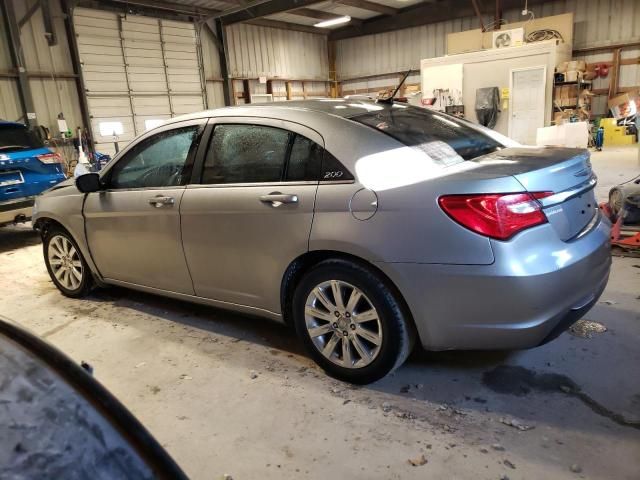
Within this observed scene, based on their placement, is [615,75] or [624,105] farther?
[615,75]

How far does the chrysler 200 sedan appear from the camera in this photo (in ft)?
6.59

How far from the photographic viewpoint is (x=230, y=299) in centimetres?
288

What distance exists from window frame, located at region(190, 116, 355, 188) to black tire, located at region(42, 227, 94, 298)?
155cm

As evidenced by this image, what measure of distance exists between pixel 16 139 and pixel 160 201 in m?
4.49

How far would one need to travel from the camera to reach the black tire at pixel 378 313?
224cm

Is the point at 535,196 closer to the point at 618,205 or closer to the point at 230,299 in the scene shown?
the point at 230,299

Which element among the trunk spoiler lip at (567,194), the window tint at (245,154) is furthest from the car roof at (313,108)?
the trunk spoiler lip at (567,194)

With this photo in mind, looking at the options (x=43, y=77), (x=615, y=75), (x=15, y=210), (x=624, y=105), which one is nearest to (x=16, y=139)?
(x=15, y=210)

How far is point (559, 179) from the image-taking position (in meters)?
2.15

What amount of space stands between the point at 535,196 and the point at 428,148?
0.60 m

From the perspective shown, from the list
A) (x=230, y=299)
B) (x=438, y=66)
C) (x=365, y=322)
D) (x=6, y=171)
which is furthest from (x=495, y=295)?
(x=438, y=66)

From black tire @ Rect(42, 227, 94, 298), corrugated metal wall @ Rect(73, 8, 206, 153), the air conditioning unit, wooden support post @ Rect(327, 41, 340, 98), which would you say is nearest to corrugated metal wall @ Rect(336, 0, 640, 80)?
wooden support post @ Rect(327, 41, 340, 98)

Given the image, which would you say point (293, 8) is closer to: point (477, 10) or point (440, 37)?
point (477, 10)

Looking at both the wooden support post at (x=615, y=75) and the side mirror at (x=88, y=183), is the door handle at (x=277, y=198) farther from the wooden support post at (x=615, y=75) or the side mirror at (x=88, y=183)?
the wooden support post at (x=615, y=75)
